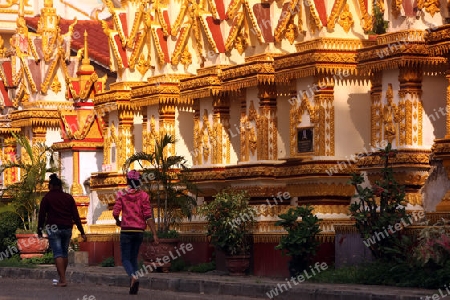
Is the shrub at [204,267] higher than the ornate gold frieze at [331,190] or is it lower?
lower

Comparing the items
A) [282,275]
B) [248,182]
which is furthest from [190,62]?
[282,275]

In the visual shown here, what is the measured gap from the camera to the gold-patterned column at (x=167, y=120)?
112 ft

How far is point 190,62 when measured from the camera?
112 feet

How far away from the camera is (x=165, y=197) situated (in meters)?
30.8

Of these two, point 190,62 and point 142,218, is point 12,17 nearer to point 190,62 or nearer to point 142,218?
point 190,62

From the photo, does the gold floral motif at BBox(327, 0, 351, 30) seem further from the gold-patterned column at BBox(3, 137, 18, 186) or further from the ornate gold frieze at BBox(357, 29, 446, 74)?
the gold-patterned column at BBox(3, 137, 18, 186)

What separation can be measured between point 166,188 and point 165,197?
7.6 inches

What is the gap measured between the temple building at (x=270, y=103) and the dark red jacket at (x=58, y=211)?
132 inches

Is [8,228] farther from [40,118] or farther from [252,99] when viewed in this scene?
[252,99]

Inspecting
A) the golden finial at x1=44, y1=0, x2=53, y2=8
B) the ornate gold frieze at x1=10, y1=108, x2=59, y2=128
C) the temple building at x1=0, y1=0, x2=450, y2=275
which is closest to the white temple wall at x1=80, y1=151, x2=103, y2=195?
the temple building at x1=0, y1=0, x2=450, y2=275

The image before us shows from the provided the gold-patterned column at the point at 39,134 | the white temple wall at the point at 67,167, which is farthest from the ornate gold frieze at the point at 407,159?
the gold-patterned column at the point at 39,134

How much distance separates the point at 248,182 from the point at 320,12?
3.62 m

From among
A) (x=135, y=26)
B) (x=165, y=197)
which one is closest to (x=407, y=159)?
(x=165, y=197)

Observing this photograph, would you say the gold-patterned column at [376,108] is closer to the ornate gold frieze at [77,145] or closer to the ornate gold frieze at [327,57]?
the ornate gold frieze at [327,57]
